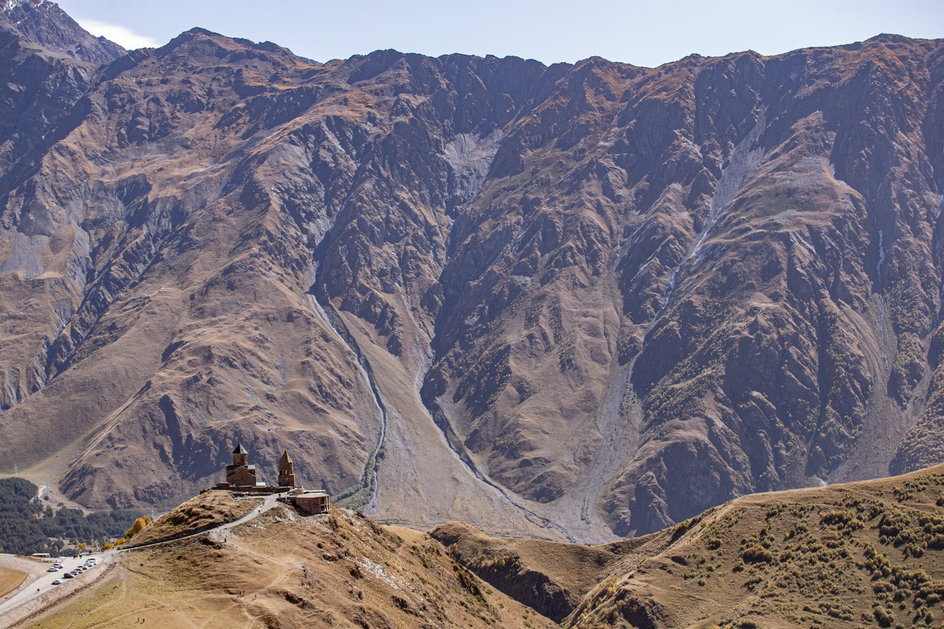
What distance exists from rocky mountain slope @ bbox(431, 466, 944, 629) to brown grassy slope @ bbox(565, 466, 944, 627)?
14 centimetres

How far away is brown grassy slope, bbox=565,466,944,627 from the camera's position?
109 meters

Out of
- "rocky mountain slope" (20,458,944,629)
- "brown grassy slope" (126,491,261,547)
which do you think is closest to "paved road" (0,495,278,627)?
"brown grassy slope" (126,491,261,547)

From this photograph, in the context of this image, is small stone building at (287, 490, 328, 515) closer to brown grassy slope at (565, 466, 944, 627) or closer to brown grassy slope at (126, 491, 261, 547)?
brown grassy slope at (126, 491, 261, 547)

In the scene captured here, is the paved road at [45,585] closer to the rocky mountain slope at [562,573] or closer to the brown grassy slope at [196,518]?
the rocky mountain slope at [562,573]

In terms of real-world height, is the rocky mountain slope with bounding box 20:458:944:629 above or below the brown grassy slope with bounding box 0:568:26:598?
below

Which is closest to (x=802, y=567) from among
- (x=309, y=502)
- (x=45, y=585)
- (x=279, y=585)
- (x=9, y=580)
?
(x=309, y=502)

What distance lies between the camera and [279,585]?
258 ft

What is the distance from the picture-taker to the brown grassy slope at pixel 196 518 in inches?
3514

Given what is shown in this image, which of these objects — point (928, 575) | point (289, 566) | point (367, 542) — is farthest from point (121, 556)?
point (928, 575)

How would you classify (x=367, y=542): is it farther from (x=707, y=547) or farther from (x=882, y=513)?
(x=882, y=513)

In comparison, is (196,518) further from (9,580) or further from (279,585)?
(9,580)

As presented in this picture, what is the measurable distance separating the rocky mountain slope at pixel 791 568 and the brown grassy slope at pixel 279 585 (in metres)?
24.8

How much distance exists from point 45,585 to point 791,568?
272 ft

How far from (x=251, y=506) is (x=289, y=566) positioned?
49.3 ft
